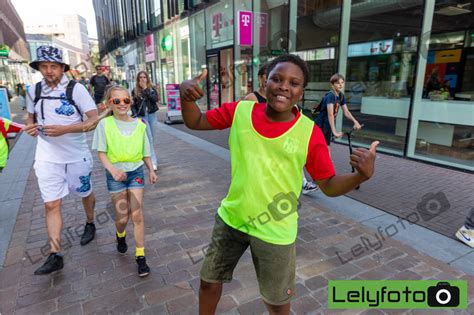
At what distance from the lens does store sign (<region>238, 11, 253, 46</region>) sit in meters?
11.6

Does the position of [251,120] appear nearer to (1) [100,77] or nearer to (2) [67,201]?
(2) [67,201]

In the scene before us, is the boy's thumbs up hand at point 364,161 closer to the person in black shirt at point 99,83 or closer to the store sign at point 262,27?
the person in black shirt at point 99,83

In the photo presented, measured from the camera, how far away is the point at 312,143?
167cm

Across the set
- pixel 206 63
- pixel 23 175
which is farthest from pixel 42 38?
pixel 23 175

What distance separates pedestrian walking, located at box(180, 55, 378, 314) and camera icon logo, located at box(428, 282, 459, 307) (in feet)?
5.48

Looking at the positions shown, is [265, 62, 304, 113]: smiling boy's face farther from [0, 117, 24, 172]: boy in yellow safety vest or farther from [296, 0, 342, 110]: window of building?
[296, 0, 342, 110]: window of building

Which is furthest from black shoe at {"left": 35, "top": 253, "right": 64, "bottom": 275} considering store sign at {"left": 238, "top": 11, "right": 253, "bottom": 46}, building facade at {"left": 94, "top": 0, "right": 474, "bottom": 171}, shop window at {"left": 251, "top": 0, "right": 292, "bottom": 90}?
store sign at {"left": 238, "top": 11, "right": 253, "bottom": 46}

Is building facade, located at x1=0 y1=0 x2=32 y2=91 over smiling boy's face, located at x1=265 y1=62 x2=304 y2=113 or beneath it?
over

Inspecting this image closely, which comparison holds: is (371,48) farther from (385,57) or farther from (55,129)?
(55,129)

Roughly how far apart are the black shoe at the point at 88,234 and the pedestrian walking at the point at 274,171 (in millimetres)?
2364

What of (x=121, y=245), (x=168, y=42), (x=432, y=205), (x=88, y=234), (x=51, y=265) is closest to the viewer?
(x=51, y=265)

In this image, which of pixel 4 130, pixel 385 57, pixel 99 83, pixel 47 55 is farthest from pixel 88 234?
pixel 385 57

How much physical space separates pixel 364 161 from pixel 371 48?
8049 millimetres

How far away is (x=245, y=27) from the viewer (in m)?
11.8
